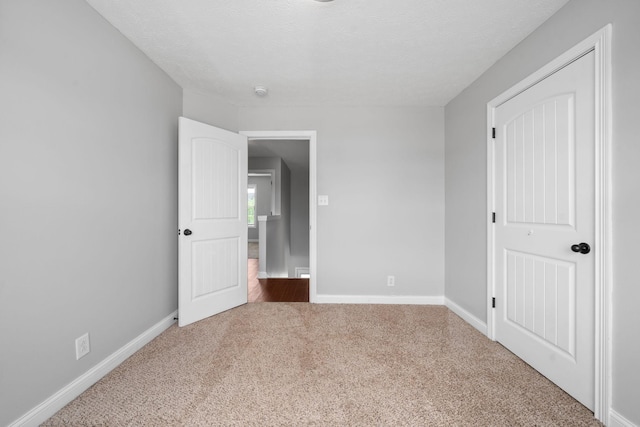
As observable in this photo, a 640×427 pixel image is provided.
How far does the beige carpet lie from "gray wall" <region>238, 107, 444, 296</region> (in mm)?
744

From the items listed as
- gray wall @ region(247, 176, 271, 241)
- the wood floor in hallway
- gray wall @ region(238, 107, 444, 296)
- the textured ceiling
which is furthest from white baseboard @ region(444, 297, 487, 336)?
gray wall @ region(247, 176, 271, 241)

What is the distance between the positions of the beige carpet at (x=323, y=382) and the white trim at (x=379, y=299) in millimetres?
626

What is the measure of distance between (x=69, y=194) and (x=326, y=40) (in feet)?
6.29

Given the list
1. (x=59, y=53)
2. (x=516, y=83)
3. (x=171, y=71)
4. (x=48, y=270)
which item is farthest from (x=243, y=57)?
(x=516, y=83)

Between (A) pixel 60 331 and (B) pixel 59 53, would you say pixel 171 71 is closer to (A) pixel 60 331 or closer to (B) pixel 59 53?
(B) pixel 59 53

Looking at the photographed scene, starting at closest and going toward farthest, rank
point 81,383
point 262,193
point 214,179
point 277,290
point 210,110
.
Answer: point 81,383 → point 214,179 → point 210,110 → point 277,290 → point 262,193

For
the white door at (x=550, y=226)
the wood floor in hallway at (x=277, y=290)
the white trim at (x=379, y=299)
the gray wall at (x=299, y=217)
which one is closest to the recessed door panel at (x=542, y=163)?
the white door at (x=550, y=226)

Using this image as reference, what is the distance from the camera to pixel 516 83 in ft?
6.67

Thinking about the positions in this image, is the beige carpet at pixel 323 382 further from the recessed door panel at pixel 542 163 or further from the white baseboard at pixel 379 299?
the recessed door panel at pixel 542 163

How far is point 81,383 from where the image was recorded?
5.34 ft

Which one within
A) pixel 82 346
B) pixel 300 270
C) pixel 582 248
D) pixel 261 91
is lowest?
pixel 300 270

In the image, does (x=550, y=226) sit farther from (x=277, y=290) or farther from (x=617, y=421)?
(x=277, y=290)

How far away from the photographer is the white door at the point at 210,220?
256cm

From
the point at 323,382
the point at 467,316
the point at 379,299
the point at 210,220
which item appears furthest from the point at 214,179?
the point at 467,316
